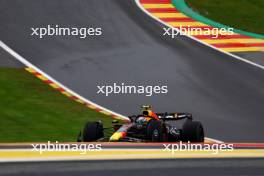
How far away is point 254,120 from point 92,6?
10.6 m

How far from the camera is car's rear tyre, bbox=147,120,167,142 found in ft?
51.0

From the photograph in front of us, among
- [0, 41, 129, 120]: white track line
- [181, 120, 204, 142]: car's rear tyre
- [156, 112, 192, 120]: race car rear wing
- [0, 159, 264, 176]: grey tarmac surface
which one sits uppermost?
[0, 41, 129, 120]: white track line

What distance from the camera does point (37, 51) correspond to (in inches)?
982

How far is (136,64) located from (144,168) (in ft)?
43.1

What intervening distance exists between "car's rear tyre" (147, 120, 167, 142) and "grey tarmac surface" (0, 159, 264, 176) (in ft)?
12.4

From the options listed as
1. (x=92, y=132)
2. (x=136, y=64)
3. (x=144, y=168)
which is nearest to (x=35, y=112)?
(x=92, y=132)

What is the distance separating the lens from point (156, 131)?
51.1 feet

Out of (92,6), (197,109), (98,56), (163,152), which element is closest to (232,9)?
(92,6)

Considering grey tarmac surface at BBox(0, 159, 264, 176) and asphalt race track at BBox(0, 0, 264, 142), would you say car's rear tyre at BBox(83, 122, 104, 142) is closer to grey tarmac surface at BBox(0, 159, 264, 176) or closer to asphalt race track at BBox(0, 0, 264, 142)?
asphalt race track at BBox(0, 0, 264, 142)

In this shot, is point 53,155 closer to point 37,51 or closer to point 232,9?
point 37,51

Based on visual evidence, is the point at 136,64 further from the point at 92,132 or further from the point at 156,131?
the point at 156,131

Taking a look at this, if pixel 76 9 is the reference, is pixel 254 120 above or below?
below

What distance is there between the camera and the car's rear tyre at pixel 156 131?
1555cm

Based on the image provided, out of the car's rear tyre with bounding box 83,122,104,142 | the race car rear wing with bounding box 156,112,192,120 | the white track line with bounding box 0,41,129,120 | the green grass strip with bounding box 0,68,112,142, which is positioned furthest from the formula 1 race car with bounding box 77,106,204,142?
the white track line with bounding box 0,41,129,120
